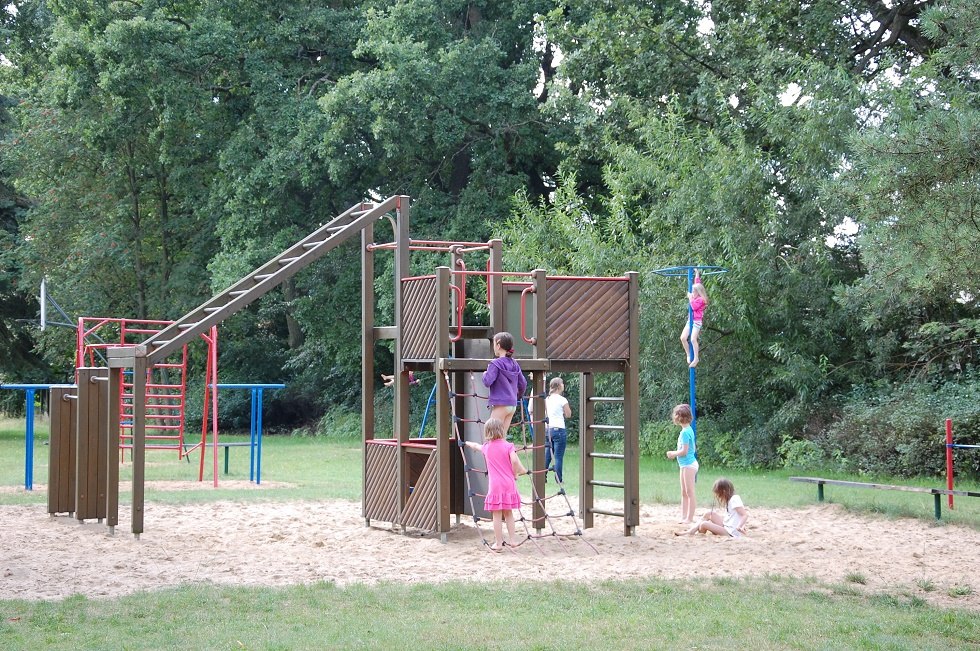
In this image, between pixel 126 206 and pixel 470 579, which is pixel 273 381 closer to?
pixel 126 206

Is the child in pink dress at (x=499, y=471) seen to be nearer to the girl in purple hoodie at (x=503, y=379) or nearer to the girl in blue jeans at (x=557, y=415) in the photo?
the girl in purple hoodie at (x=503, y=379)

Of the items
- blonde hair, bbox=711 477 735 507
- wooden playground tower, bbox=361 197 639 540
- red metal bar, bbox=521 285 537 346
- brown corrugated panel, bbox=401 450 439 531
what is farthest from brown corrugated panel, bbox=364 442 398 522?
blonde hair, bbox=711 477 735 507

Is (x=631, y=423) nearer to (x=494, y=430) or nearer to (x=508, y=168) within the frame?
(x=494, y=430)

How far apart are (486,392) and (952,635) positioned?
5154 mm

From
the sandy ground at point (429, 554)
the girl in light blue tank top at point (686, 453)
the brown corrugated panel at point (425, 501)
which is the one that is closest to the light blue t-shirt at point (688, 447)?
the girl in light blue tank top at point (686, 453)

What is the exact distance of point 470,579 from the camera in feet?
27.0

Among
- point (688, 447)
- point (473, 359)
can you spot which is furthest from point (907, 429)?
point (473, 359)

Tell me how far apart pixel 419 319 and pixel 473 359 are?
0.75m

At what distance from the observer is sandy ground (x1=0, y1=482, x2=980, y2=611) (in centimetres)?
833

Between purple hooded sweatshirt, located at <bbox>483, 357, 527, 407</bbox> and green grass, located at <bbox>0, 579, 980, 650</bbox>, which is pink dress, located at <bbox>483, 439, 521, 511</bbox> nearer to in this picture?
purple hooded sweatshirt, located at <bbox>483, 357, 527, 407</bbox>

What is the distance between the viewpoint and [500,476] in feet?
31.3

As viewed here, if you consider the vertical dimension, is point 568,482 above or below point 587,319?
below

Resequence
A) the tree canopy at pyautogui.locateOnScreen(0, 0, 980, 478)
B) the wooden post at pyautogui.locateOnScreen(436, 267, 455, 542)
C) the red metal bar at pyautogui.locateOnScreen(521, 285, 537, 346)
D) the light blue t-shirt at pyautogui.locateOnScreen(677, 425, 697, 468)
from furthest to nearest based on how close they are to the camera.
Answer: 1. the tree canopy at pyautogui.locateOnScreen(0, 0, 980, 478)
2. the light blue t-shirt at pyautogui.locateOnScreen(677, 425, 697, 468)
3. the red metal bar at pyautogui.locateOnScreen(521, 285, 537, 346)
4. the wooden post at pyautogui.locateOnScreen(436, 267, 455, 542)

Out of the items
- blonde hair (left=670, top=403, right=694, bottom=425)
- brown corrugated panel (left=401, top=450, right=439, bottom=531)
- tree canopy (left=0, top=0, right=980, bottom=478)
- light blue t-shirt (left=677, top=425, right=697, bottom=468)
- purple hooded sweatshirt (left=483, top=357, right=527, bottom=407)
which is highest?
tree canopy (left=0, top=0, right=980, bottom=478)
